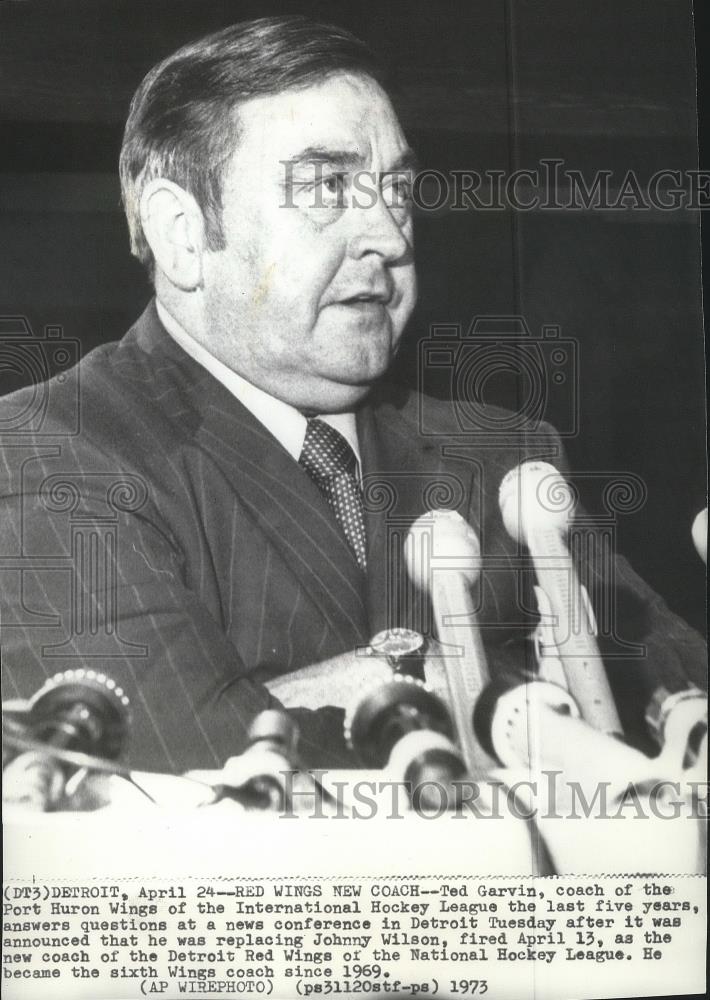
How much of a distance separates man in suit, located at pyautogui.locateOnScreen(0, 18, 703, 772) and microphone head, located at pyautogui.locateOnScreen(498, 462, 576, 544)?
0.13ft

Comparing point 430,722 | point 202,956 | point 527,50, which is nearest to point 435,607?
point 430,722

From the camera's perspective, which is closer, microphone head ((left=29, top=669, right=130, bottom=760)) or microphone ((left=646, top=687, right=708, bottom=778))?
microphone head ((left=29, top=669, right=130, bottom=760))

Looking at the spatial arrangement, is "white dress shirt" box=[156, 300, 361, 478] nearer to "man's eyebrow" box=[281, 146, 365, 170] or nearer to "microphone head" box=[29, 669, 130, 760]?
"man's eyebrow" box=[281, 146, 365, 170]

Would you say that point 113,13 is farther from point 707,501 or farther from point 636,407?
point 707,501

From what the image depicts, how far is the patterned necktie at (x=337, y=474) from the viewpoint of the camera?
364 cm

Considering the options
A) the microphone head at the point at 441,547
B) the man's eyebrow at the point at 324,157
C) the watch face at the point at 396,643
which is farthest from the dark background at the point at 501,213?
the watch face at the point at 396,643

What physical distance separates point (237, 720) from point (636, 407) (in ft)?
5.47

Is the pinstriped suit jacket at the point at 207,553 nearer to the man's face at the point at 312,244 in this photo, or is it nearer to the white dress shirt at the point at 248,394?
the white dress shirt at the point at 248,394

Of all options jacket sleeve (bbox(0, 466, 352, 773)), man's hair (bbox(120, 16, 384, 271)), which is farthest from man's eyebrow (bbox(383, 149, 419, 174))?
jacket sleeve (bbox(0, 466, 352, 773))

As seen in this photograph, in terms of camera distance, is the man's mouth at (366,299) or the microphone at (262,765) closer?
the microphone at (262,765)

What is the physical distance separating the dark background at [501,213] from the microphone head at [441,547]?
1.42ft

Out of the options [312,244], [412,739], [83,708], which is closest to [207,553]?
[83,708]

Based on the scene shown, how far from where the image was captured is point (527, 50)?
3781 millimetres

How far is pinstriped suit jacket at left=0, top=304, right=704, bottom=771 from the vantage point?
354 centimetres
